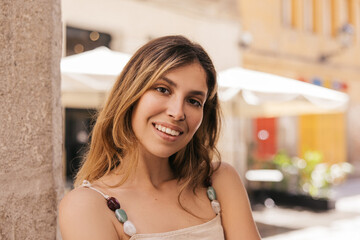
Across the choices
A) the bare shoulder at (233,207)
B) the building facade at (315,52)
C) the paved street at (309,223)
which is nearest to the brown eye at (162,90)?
the bare shoulder at (233,207)

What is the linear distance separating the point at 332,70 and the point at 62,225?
14549 millimetres

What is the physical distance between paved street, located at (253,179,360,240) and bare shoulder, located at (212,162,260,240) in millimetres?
5049

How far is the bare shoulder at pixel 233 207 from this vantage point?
168 centimetres

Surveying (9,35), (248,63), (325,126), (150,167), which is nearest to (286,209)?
(248,63)

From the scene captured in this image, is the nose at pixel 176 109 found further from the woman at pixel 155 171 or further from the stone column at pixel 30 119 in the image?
the stone column at pixel 30 119

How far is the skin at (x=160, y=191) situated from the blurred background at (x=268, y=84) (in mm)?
3330

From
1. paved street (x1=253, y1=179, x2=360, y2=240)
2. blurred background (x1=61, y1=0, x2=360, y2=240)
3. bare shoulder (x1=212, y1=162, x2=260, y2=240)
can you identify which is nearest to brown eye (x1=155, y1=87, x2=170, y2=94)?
bare shoulder (x1=212, y1=162, x2=260, y2=240)

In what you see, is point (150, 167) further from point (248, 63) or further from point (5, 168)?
point (248, 63)

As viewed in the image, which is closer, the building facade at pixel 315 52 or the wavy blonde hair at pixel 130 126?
the wavy blonde hair at pixel 130 126

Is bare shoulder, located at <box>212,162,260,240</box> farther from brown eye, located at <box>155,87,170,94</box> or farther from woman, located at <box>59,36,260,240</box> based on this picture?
brown eye, located at <box>155,87,170,94</box>

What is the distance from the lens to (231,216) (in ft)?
5.56

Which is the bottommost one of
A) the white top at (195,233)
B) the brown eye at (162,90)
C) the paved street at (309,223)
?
the paved street at (309,223)

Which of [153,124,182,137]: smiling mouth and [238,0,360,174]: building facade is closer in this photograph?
[153,124,182,137]: smiling mouth

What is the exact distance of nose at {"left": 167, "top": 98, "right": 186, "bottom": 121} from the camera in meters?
1.52
